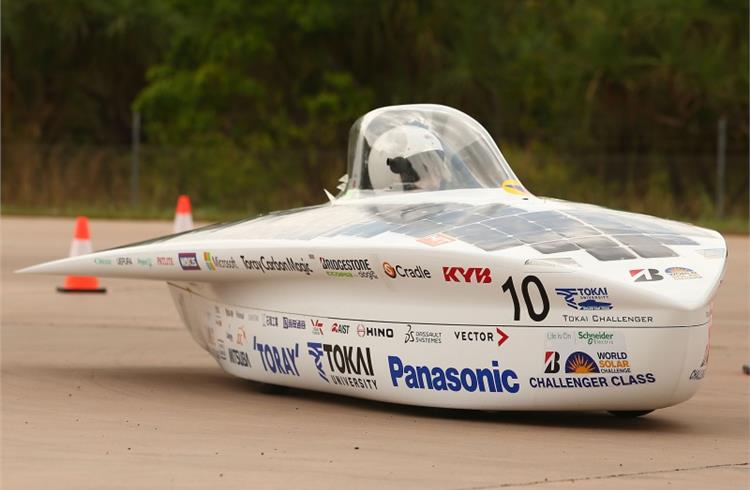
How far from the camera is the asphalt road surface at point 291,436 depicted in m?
6.41

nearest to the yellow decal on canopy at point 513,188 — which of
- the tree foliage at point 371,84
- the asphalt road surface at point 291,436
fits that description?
the asphalt road surface at point 291,436

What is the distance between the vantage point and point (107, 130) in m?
43.7

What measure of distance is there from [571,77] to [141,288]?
21.5 meters

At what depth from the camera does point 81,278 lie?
48.9 ft

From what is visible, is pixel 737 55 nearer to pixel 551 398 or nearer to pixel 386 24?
pixel 386 24

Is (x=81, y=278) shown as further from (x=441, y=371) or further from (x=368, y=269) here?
(x=441, y=371)

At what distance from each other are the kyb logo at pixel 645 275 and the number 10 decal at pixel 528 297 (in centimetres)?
45

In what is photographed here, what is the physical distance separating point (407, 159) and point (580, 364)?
89.5 inches

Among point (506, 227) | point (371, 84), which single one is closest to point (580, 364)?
point (506, 227)

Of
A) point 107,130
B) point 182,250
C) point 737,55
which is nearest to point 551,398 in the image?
point 182,250

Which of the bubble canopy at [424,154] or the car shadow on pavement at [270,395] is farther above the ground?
the bubble canopy at [424,154]

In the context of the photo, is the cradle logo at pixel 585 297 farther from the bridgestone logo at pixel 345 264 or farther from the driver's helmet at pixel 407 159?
the driver's helmet at pixel 407 159

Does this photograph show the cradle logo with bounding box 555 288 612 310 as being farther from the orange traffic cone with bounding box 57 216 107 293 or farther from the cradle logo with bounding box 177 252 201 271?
the orange traffic cone with bounding box 57 216 107 293

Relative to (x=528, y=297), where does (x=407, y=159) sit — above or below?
above
